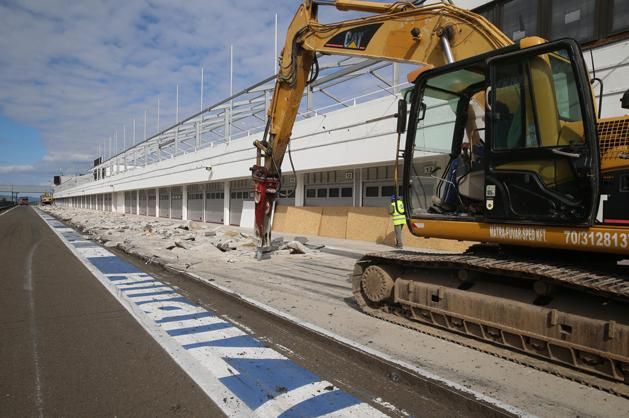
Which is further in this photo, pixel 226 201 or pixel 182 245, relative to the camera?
pixel 226 201

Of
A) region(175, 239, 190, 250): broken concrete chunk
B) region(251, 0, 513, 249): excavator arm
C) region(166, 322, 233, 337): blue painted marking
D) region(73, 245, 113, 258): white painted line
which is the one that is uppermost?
region(251, 0, 513, 249): excavator arm

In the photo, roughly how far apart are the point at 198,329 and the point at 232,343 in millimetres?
736

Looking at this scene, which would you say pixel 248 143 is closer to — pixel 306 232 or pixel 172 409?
pixel 306 232

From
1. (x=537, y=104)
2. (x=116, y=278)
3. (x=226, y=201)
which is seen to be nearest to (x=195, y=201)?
(x=226, y=201)

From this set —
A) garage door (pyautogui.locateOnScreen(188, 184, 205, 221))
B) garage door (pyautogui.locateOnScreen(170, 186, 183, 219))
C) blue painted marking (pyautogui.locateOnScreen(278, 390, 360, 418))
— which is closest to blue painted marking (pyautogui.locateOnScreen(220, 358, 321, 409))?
blue painted marking (pyautogui.locateOnScreen(278, 390, 360, 418))

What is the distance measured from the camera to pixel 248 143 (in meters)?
24.0

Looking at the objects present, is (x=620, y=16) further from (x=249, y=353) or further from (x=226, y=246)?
(x=226, y=246)

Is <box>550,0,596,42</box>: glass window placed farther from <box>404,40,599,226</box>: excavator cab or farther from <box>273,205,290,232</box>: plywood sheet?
<box>273,205,290,232</box>: plywood sheet

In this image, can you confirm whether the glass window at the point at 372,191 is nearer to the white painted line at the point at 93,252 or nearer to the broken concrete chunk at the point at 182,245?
the broken concrete chunk at the point at 182,245

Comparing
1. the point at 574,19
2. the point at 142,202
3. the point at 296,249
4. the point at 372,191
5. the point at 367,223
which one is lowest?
the point at 296,249

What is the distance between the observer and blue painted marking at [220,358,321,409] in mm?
3711

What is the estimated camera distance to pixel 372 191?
17.0 metres

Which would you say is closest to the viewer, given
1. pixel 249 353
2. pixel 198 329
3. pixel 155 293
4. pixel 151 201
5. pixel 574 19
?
pixel 249 353

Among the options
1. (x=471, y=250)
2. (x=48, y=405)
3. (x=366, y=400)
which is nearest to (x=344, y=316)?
(x=471, y=250)
